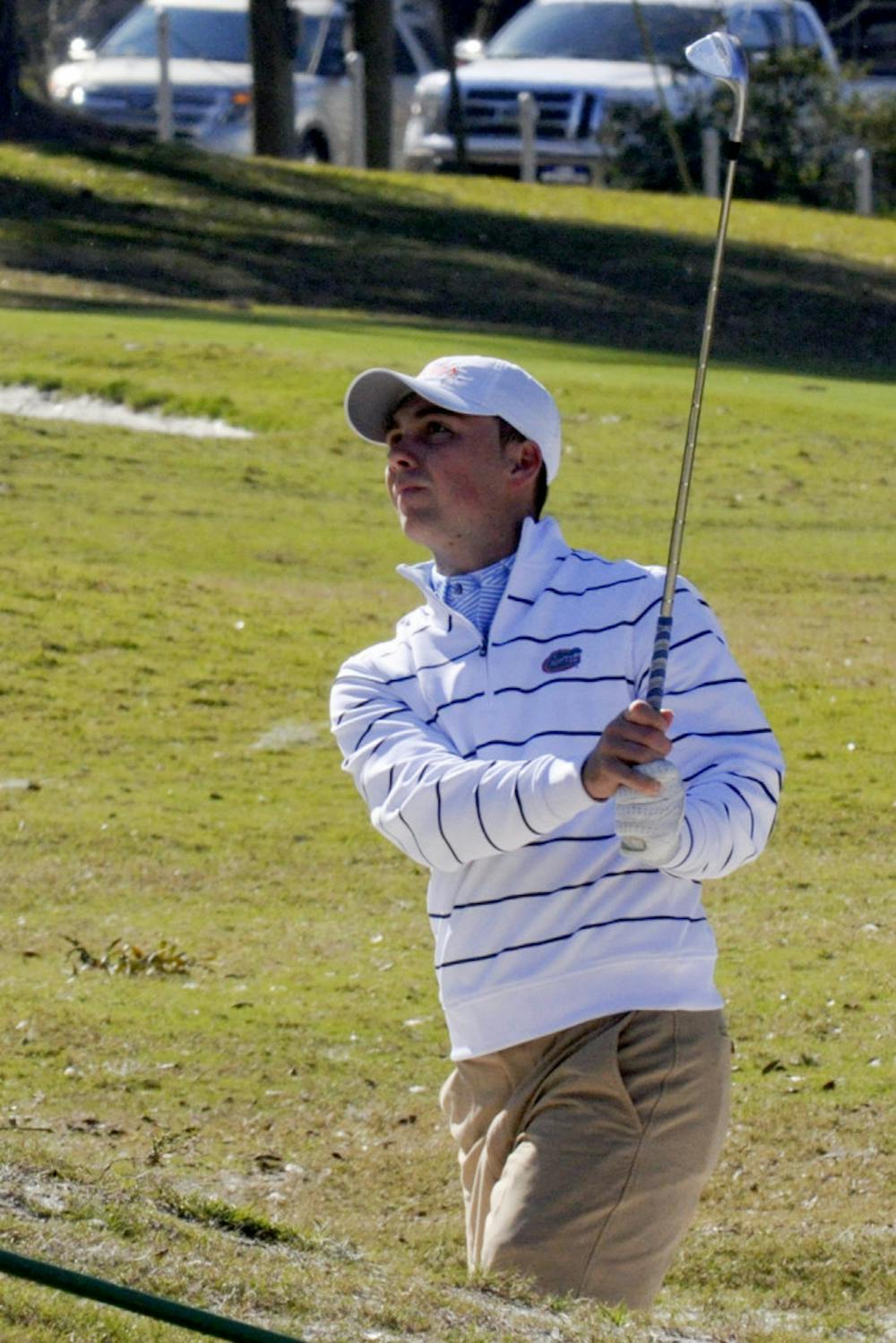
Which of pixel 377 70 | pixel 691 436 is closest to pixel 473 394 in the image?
pixel 691 436

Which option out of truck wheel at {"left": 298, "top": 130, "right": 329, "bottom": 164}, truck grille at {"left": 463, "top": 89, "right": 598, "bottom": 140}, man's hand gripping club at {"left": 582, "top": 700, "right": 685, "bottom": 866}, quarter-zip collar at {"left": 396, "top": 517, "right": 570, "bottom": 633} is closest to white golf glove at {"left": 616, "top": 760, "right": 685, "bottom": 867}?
man's hand gripping club at {"left": 582, "top": 700, "right": 685, "bottom": 866}

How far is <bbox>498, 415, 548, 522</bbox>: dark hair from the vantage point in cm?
422

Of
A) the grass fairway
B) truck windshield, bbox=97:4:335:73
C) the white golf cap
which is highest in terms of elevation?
the white golf cap

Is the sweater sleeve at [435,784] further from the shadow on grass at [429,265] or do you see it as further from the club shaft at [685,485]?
the shadow on grass at [429,265]

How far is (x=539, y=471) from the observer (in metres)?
4.27

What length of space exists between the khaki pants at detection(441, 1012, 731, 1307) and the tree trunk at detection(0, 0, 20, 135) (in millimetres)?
23763

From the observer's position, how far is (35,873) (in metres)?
8.50

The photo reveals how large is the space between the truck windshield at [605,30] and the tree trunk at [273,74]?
2972mm

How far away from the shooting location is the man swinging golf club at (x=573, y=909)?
385 centimetres

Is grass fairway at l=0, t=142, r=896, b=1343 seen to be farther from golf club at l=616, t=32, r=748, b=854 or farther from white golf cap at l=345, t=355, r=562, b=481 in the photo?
white golf cap at l=345, t=355, r=562, b=481

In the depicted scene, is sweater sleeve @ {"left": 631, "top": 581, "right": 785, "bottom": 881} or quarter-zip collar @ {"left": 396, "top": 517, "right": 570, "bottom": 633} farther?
quarter-zip collar @ {"left": 396, "top": 517, "right": 570, "bottom": 633}

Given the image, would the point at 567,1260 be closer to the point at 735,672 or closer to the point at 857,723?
the point at 735,672

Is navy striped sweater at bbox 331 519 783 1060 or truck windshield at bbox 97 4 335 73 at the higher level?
navy striped sweater at bbox 331 519 783 1060

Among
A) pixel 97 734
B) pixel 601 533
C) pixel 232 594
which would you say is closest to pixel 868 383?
pixel 601 533
